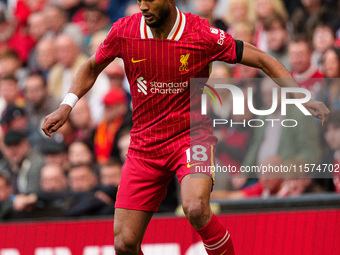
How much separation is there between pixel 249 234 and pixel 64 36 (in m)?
4.57

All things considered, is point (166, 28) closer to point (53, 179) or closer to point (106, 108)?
point (106, 108)

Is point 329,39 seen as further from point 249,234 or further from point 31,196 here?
point 31,196

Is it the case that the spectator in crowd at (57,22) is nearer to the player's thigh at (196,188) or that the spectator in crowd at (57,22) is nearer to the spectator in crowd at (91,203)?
the spectator in crowd at (91,203)

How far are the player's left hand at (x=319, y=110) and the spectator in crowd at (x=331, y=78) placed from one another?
180 centimetres

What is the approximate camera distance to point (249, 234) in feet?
20.9

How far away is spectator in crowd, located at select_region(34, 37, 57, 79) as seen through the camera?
32.4 ft

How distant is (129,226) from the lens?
5293mm

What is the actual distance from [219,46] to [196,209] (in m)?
1.24

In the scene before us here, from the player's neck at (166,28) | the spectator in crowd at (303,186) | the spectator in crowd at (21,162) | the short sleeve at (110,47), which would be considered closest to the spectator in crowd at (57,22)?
the spectator in crowd at (21,162)

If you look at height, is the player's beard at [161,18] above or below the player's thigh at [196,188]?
above

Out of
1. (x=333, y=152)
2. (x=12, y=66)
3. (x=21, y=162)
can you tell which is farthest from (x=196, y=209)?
(x=12, y=66)

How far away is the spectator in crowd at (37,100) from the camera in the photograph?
9.35 m

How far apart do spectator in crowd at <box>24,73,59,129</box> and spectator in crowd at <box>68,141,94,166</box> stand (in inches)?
45.2

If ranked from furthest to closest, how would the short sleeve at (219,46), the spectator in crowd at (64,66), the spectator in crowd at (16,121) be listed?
1. the spectator in crowd at (64,66)
2. the spectator in crowd at (16,121)
3. the short sleeve at (219,46)
